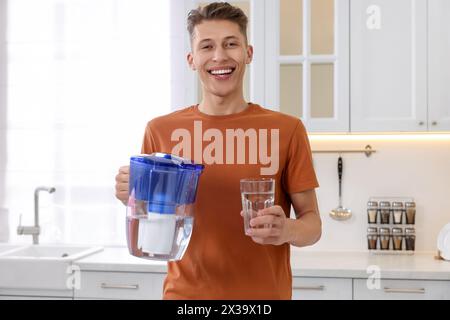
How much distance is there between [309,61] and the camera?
247 centimetres

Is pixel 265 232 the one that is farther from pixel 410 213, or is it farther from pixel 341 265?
pixel 410 213

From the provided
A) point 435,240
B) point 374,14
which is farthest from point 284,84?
point 435,240

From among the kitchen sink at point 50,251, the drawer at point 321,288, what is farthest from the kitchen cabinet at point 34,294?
the drawer at point 321,288

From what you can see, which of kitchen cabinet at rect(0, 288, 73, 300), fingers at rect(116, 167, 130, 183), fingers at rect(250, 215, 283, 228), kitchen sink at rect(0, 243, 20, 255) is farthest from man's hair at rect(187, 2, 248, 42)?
kitchen sink at rect(0, 243, 20, 255)

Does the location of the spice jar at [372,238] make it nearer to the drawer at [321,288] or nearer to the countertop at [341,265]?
the countertop at [341,265]

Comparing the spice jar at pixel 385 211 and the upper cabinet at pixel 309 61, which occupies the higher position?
the upper cabinet at pixel 309 61

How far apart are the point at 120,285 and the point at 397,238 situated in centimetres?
131

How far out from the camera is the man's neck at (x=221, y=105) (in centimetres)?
134

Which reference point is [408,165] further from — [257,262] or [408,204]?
[257,262]

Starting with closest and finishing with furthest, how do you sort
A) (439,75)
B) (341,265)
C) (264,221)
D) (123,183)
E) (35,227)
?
(264,221), (123,183), (341,265), (439,75), (35,227)

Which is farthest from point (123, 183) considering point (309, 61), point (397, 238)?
point (397, 238)

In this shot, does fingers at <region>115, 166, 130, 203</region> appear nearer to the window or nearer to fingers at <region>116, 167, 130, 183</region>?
fingers at <region>116, 167, 130, 183</region>

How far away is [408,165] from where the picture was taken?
271cm

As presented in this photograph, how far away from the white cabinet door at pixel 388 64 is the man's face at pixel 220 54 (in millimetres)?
1232
